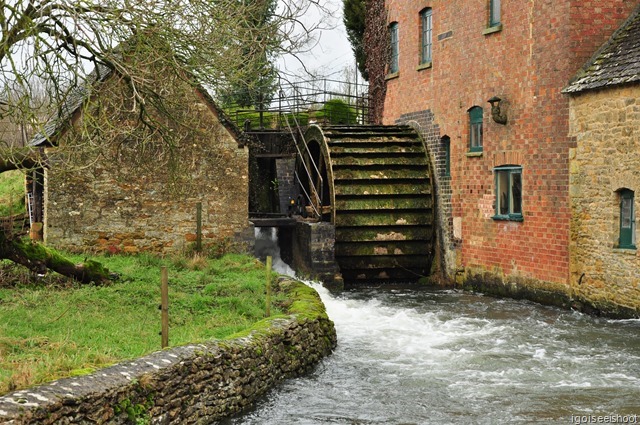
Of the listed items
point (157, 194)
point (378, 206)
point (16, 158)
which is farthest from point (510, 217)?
point (16, 158)

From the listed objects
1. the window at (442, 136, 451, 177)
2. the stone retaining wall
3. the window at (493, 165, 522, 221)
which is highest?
the window at (442, 136, 451, 177)

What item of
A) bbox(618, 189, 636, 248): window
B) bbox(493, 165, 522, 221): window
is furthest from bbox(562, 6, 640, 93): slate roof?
bbox(493, 165, 522, 221): window

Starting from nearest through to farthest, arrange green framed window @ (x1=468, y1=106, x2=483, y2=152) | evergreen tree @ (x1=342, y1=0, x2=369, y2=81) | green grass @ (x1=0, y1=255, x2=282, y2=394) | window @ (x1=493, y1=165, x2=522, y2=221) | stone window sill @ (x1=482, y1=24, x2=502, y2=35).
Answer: green grass @ (x1=0, y1=255, x2=282, y2=394) → window @ (x1=493, y1=165, x2=522, y2=221) → stone window sill @ (x1=482, y1=24, x2=502, y2=35) → green framed window @ (x1=468, y1=106, x2=483, y2=152) → evergreen tree @ (x1=342, y1=0, x2=369, y2=81)

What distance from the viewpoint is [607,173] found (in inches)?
518

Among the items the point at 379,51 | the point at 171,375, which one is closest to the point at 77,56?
the point at 171,375

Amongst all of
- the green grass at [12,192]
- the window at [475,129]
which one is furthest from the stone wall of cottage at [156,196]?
the green grass at [12,192]

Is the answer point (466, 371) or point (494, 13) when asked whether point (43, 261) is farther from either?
point (494, 13)

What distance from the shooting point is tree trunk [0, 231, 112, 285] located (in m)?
11.9

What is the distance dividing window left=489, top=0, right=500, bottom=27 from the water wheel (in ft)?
12.1

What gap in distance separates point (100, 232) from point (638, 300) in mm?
9725

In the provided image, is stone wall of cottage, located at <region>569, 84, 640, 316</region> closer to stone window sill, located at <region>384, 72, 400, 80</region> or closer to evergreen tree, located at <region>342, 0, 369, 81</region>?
stone window sill, located at <region>384, 72, 400, 80</region>

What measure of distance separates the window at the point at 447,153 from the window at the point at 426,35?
2093 mm

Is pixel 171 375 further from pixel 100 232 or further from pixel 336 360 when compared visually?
pixel 100 232

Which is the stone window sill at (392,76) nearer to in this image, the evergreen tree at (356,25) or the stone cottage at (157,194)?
the evergreen tree at (356,25)
